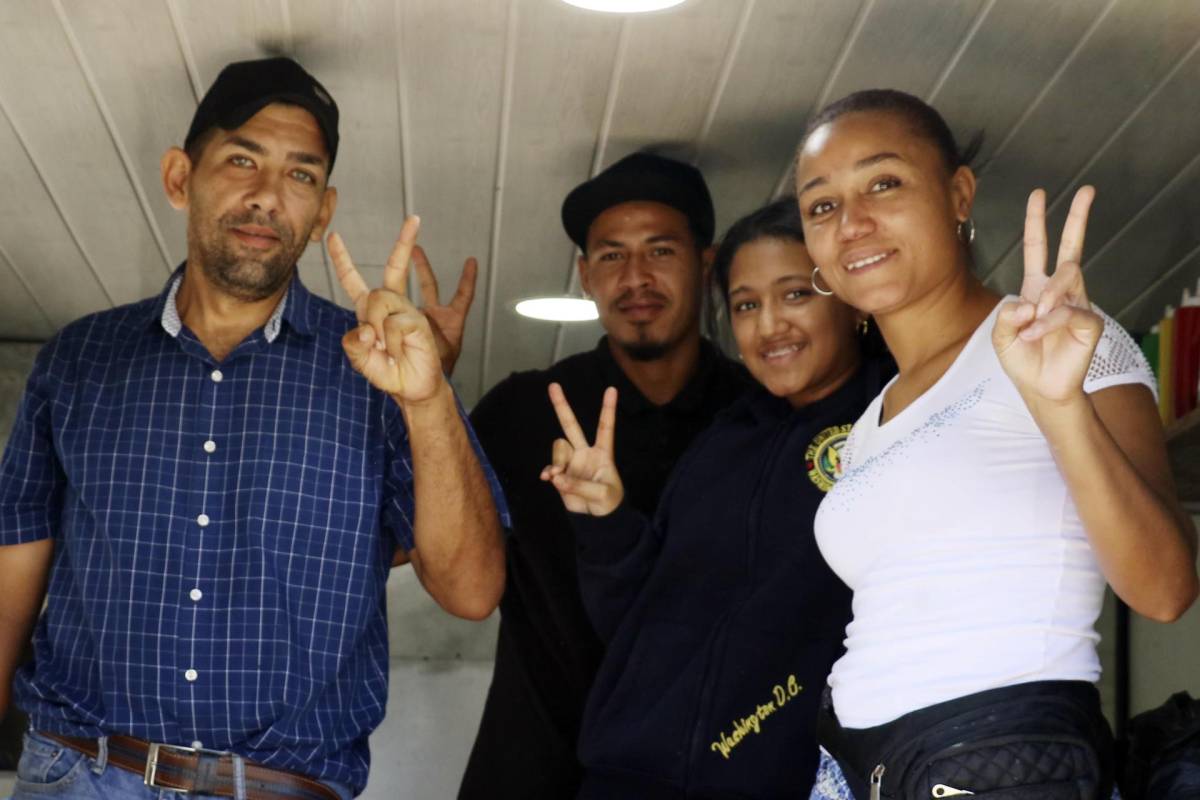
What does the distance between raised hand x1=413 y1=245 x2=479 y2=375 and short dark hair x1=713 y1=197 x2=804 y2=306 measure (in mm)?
463

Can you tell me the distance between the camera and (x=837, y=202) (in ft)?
6.89

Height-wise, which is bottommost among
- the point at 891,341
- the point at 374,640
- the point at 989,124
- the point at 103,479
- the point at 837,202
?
the point at 374,640

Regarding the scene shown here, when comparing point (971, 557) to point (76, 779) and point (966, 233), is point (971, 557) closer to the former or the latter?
point (966, 233)

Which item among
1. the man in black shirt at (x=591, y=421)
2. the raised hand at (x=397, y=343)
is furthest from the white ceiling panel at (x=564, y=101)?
the raised hand at (x=397, y=343)

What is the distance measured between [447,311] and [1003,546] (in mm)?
1371

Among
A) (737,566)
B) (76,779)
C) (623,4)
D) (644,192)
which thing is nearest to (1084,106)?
(644,192)

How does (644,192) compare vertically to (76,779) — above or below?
above

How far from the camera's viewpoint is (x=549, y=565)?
9.83 feet

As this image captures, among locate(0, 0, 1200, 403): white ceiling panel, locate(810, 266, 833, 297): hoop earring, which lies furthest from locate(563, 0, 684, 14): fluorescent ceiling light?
locate(810, 266, 833, 297): hoop earring

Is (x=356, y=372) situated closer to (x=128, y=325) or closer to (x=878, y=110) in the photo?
(x=128, y=325)

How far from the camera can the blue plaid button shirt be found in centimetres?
224

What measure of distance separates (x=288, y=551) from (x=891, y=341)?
3.09 ft

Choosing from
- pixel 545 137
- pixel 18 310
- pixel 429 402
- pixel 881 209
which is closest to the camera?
pixel 881 209

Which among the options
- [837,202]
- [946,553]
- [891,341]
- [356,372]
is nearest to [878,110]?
[837,202]
